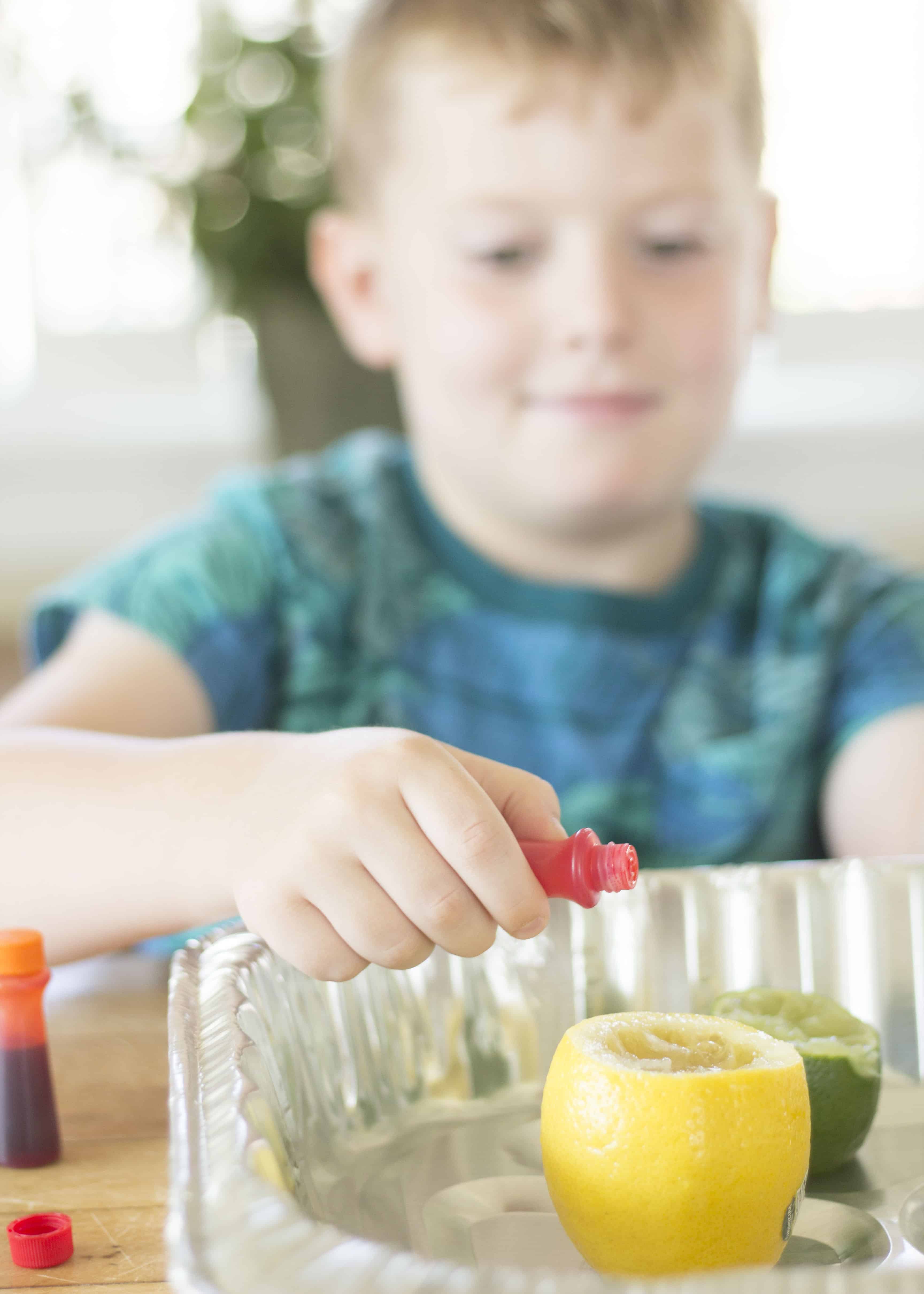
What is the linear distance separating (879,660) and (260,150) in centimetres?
99

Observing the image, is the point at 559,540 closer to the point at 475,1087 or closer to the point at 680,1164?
the point at 475,1087

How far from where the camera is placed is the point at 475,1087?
50cm

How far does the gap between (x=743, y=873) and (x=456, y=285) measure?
1.68 ft

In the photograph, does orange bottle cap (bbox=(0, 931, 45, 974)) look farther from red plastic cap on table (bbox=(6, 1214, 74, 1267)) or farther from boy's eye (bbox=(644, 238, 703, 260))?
boy's eye (bbox=(644, 238, 703, 260))

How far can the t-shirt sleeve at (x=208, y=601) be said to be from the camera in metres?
0.88

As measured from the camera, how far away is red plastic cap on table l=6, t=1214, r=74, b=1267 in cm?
38

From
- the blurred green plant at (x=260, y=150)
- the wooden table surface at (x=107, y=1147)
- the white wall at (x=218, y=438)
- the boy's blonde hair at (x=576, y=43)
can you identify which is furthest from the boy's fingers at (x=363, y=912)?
the white wall at (x=218, y=438)

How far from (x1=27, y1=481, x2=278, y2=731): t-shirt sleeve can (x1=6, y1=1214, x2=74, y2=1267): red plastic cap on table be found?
0.50m

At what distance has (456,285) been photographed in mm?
929

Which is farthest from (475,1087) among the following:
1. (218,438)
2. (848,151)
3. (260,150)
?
(848,151)

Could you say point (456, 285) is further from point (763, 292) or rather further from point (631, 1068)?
point (631, 1068)

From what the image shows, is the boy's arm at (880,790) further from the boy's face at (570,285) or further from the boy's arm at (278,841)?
the boy's arm at (278,841)

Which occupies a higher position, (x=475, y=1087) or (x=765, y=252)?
(x=765, y=252)

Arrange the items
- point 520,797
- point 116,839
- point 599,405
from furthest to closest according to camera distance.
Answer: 1. point 599,405
2. point 116,839
3. point 520,797
